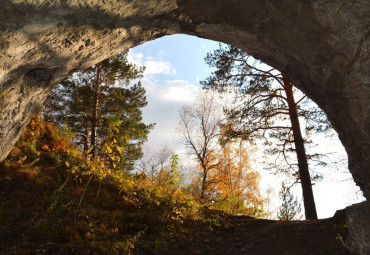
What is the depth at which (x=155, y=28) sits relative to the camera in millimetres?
5227

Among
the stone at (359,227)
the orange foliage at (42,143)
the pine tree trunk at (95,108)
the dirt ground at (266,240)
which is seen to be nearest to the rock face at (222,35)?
the stone at (359,227)

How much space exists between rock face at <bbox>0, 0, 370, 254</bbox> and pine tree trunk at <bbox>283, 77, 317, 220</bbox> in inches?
214

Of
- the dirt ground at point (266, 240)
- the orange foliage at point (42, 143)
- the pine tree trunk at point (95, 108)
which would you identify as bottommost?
the dirt ground at point (266, 240)

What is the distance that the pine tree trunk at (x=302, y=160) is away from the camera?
9625mm

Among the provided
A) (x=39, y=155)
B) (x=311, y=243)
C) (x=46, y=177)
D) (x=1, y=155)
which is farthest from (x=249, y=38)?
(x=39, y=155)

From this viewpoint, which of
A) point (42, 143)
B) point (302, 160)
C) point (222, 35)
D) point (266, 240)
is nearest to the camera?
point (222, 35)

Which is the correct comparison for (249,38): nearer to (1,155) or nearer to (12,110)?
(12,110)

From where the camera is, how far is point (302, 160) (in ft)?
33.7

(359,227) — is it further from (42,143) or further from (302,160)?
(42,143)

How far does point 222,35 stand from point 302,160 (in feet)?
23.0

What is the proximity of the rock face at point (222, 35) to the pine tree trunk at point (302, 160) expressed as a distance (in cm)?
544

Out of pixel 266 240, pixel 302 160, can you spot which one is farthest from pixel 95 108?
pixel 266 240

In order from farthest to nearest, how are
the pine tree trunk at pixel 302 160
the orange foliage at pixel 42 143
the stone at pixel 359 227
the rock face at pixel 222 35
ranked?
the pine tree trunk at pixel 302 160 < the orange foliage at pixel 42 143 < the stone at pixel 359 227 < the rock face at pixel 222 35

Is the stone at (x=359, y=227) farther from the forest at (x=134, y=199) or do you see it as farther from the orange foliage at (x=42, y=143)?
the orange foliage at (x=42, y=143)
